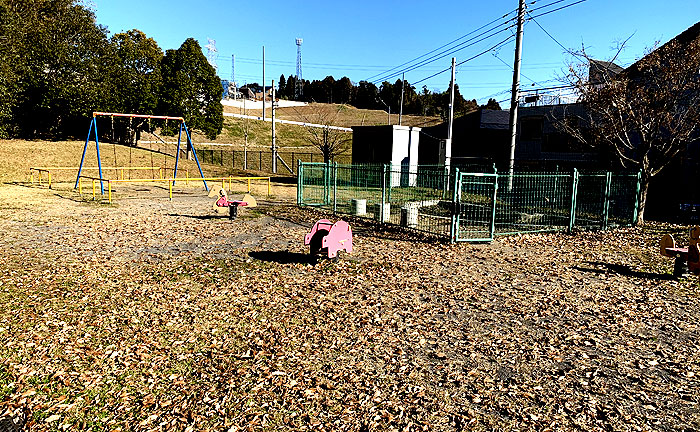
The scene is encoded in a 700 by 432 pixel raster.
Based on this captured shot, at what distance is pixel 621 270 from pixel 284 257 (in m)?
6.99

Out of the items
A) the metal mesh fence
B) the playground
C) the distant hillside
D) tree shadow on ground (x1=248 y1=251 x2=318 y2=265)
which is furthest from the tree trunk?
the distant hillside

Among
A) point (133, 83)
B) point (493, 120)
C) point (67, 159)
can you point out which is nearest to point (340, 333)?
point (67, 159)

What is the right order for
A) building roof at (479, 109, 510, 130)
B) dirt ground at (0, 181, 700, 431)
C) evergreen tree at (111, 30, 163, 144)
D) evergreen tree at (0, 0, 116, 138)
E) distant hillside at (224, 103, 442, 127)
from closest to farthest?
1. dirt ground at (0, 181, 700, 431)
2. evergreen tree at (0, 0, 116, 138)
3. evergreen tree at (111, 30, 163, 144)
4. building roof at (479, 109, 510, 130)
5. distant hillside at (224, 103, 442, 127)

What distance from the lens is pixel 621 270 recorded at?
30.1ft

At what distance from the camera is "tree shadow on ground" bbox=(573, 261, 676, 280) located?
28.6ft

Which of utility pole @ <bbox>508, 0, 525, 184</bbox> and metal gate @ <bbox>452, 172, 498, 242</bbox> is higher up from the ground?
utility pole @ <bbox>508, 0, 525, 184</bbox>

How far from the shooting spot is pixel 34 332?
17.7 feet

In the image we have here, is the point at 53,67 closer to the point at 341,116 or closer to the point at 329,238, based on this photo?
the point at 329,238

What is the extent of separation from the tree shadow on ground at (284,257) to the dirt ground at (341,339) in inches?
2.5

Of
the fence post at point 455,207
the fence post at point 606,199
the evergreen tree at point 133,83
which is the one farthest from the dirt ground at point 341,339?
the evergreen tree at point 133,83

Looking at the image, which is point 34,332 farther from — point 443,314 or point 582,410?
point 582,410

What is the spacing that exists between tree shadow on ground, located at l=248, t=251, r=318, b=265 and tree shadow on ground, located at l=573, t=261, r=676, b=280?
18.3 ft

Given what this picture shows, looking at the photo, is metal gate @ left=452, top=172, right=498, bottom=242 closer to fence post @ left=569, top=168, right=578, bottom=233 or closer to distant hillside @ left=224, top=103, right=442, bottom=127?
fence post @ left=569, top=168, right=578, bottom=233

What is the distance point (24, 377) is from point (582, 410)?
206 inches
